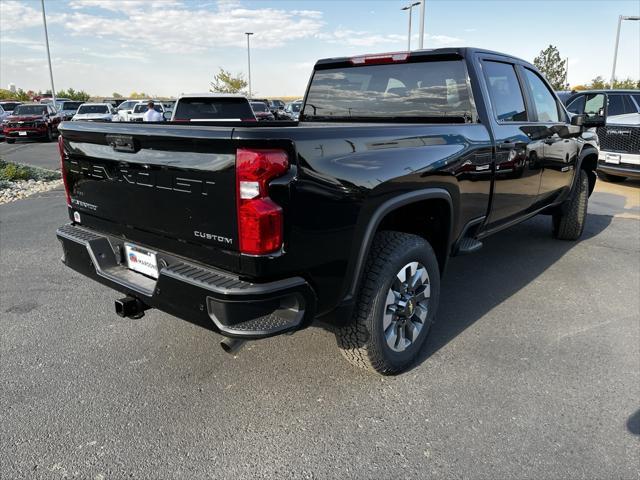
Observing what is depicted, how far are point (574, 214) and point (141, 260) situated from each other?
5.03m

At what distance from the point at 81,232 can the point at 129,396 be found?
1.06 metres

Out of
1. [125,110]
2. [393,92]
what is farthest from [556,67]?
[393,92]

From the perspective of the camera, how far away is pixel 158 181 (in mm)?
2529

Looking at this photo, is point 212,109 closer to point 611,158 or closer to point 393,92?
point 393,92

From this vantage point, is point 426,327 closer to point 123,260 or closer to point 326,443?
point 326,443

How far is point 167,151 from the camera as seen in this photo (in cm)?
244

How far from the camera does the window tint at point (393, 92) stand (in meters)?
3.77

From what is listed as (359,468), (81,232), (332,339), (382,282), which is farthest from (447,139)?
(81,232)

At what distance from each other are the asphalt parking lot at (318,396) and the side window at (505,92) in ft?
5.05

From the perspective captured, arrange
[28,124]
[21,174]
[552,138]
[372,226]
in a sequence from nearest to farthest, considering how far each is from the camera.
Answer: [372,226], [552,138], [21,174], [28,124]

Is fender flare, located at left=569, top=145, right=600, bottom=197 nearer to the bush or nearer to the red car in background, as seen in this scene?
the bush

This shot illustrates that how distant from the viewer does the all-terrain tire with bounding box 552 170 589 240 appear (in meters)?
5.81

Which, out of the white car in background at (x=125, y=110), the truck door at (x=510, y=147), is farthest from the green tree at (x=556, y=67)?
the truck door at (x=510, y=147)

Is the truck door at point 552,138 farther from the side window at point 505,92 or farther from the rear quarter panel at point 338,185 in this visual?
the rear quarter panel at point 338,185
